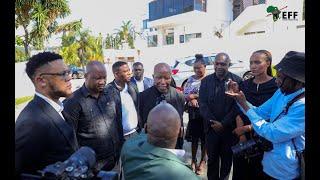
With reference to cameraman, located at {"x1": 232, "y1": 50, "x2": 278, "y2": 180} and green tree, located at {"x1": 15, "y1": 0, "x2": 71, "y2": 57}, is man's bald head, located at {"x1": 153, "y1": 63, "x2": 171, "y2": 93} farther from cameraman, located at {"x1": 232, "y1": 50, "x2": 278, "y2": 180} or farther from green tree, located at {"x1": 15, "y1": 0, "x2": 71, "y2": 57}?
green tree, located at {"x1": 15, "y1": 0, "x2": 71, "y2": 57}

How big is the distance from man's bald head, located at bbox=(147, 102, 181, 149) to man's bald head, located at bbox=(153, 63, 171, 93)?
8.09 ft

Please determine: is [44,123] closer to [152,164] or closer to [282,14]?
[152,164]

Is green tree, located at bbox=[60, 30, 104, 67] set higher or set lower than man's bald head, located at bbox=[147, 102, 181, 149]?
higher

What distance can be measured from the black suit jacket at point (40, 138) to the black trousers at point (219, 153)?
241 centimetres

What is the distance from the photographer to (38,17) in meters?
16.1

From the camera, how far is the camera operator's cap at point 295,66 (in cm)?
252

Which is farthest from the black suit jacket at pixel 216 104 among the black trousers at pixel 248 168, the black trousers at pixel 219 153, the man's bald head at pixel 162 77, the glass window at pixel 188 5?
the glass window at pixel 188 5

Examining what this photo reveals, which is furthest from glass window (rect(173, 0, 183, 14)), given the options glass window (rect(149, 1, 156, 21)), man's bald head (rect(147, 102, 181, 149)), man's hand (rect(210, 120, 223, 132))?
man's bald head (rect(147, 102, 181, 149))

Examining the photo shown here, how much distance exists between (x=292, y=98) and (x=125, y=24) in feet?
203

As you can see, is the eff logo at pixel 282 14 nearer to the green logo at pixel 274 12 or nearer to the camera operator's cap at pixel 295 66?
the green logo at pixel 274 12

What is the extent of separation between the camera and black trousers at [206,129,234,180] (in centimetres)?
432
